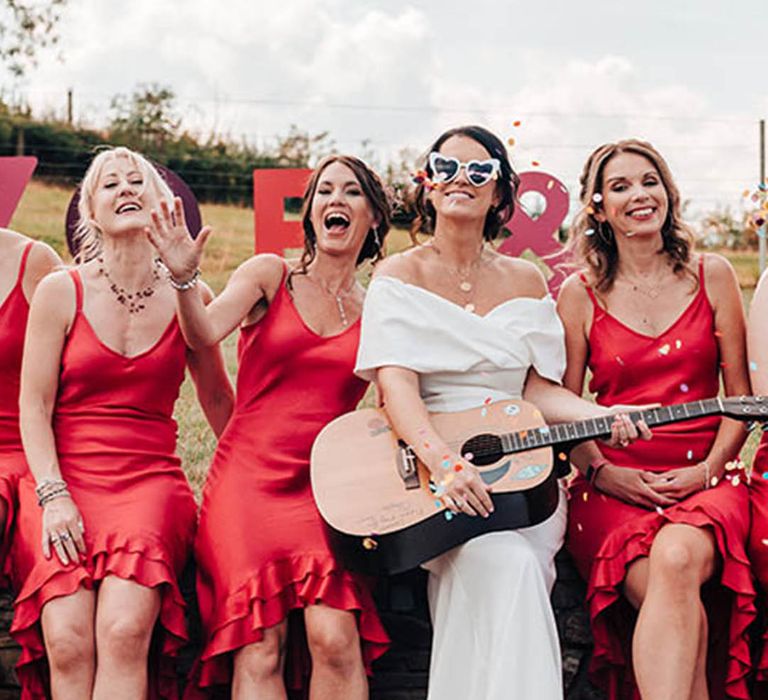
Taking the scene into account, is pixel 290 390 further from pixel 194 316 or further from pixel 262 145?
pixel 262 145

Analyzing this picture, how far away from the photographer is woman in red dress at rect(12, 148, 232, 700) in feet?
10.9

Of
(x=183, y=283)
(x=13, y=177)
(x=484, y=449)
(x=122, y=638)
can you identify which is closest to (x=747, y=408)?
(x=484, y=449)

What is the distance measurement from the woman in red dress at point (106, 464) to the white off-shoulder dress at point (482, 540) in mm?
749

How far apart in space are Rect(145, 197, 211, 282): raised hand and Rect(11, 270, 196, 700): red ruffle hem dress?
0.28 meters

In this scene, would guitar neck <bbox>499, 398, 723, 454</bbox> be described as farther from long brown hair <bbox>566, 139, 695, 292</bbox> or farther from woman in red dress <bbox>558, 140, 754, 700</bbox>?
long brown hair <bbox>566, 139, 695, 292</bbox>

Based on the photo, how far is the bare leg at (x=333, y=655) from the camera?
11.1 ft

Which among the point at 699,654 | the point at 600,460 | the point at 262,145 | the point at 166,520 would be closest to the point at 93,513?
the point at 166,520

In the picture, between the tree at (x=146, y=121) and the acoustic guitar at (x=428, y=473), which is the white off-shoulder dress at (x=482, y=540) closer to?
the acoustic guitar at (x=428, y=473)

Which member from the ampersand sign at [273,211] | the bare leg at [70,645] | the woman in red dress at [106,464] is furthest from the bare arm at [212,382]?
the ampersand sign at [273,211]

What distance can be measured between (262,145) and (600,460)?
12.3 metres

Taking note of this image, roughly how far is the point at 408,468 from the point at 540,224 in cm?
353

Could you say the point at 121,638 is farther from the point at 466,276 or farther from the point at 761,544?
the point at 761,544

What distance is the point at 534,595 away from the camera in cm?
331

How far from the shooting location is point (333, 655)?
338cm
